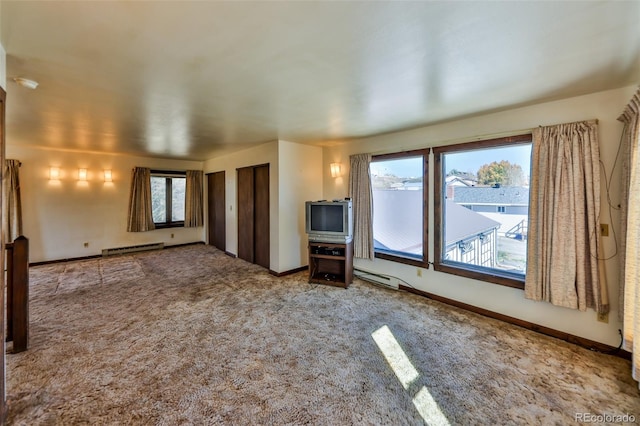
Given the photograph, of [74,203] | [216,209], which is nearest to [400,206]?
[216,209]

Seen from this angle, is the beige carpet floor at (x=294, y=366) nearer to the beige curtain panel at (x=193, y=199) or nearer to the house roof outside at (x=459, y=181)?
the house roof outside at (x=459, y=181)

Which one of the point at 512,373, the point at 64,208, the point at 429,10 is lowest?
the point at 512,373

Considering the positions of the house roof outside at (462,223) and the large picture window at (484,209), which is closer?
the large picture window at (484,209)

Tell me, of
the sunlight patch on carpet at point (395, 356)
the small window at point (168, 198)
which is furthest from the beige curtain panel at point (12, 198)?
the sunlight patch on carpet at point (395, 356)

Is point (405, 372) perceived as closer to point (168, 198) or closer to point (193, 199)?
point (193, 199)

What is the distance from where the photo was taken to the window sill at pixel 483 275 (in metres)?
2.99

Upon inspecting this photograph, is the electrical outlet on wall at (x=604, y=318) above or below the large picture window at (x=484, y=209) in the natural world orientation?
below

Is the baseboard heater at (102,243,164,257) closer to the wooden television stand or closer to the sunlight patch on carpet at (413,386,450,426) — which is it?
the wooden television stand

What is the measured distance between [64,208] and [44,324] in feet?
12.6

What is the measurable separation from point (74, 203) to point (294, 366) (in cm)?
641

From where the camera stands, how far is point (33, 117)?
10.7 feet

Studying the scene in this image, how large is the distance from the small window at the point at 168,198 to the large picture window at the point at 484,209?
6491mm

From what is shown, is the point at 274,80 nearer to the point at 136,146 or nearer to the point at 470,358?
the point at 470,358

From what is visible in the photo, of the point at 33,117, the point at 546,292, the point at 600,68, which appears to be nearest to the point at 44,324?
the point at 33,117
